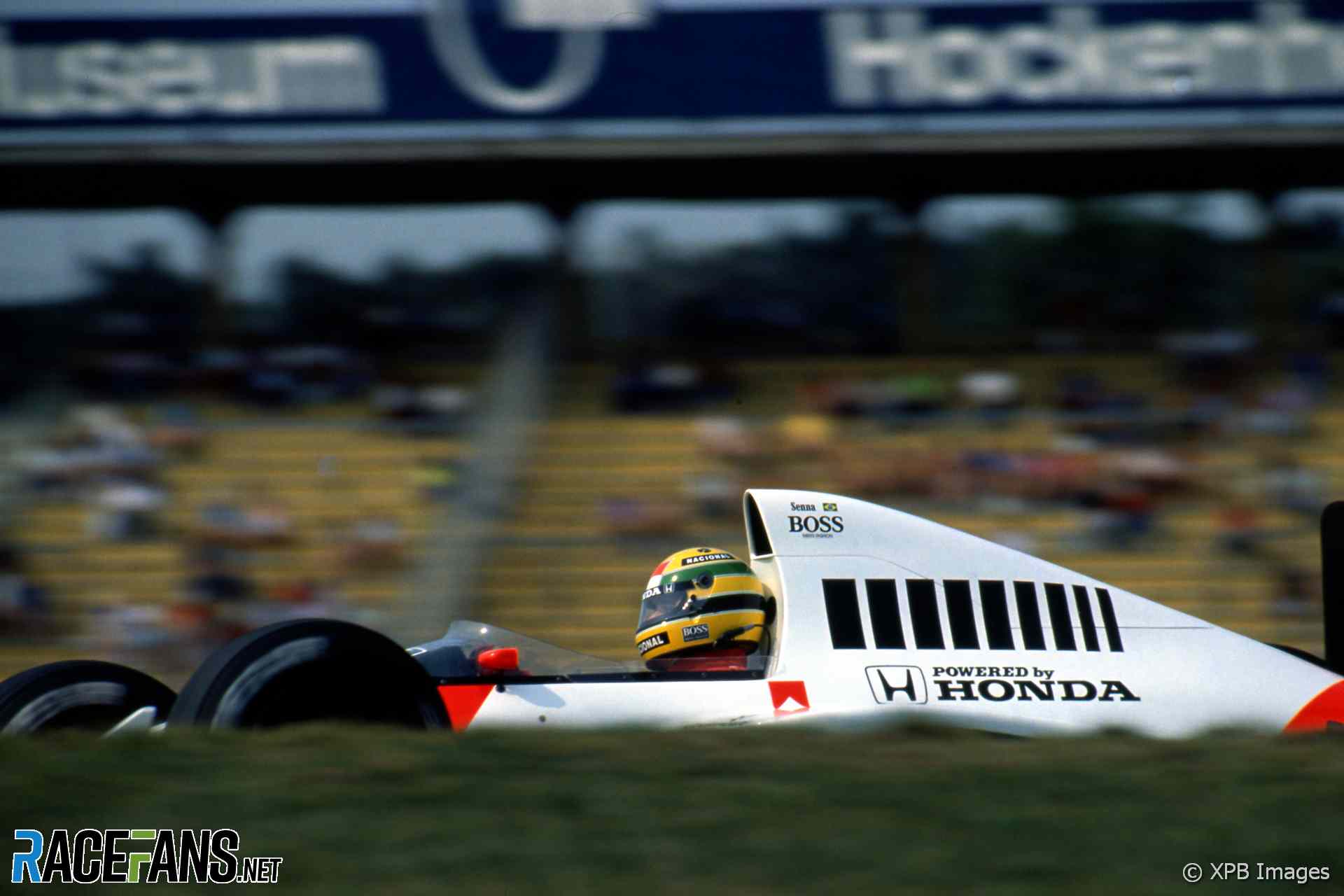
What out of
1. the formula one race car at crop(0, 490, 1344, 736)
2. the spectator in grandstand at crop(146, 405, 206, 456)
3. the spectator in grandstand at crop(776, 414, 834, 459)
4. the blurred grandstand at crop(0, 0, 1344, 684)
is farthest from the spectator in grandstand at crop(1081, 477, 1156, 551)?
the spectator in grandstand at crop(146, 405, 206, 456)

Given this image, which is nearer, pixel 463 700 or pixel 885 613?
pixel 463 700

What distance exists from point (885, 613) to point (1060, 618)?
587 mm

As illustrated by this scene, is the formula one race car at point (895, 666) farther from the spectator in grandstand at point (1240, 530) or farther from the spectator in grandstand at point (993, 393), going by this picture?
the spectator in grandstand at point (993, 393)

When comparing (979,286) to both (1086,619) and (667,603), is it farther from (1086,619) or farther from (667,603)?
(667,603)

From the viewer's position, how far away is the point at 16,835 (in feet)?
8.53

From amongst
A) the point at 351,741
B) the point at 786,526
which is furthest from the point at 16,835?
the point at 786,526

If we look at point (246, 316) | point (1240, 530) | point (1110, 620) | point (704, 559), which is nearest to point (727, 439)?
point (1240, 530)

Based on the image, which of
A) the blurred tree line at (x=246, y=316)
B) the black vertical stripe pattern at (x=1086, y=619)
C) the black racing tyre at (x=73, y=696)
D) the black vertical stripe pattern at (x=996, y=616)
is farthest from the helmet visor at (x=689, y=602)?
the blurred tree line at (x=246, y=316)

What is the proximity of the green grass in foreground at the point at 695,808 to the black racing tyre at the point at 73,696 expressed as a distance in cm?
109

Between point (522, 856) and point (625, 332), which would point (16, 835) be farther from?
point (625, 332)

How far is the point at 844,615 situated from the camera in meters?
4.46

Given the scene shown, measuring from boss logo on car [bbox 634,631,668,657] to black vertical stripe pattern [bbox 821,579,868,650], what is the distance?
61cm

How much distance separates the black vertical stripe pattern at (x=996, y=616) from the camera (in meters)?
4.46

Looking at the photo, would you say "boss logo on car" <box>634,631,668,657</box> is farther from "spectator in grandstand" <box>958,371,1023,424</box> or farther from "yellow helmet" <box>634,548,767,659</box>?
"spectator in grandstand" <box>958,371,1023,424</box>
